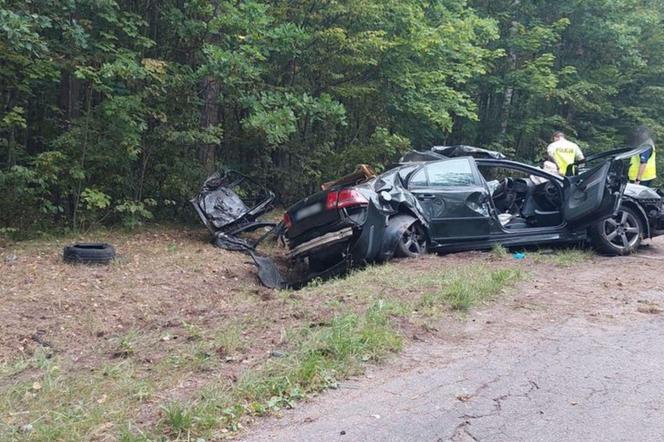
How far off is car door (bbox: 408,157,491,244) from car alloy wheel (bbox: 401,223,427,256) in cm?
19

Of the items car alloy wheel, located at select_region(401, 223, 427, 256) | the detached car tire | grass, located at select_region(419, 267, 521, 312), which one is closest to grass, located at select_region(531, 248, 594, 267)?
grass, located at select_region(419, 267, 521, 312)

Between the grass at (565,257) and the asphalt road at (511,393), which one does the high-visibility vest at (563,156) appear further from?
the asphalt road at (511,393)

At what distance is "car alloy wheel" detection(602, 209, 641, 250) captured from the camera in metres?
8.41

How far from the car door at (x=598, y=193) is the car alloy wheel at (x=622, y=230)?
0.38 m

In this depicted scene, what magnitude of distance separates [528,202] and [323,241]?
3.81 meters

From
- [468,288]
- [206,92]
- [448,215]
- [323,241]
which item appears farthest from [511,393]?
[206,92]

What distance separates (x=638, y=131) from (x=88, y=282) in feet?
60.7

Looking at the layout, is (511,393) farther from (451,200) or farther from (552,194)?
(552,194)

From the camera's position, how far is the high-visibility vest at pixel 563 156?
38.3 ft

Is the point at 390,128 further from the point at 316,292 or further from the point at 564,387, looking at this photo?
the point at 564,387

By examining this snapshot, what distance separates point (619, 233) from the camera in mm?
8445

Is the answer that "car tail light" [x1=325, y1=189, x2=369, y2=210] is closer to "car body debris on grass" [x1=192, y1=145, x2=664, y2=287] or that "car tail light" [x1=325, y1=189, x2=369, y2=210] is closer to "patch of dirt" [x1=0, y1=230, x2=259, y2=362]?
"car body debris on grass" [x1=192, y1=145, x2=664, y2=287]

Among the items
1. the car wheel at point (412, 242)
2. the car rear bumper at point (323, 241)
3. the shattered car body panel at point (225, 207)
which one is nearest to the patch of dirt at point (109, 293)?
the shattered car body panel at point (225, 207)

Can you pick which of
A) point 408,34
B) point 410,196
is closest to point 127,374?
point 410,196
